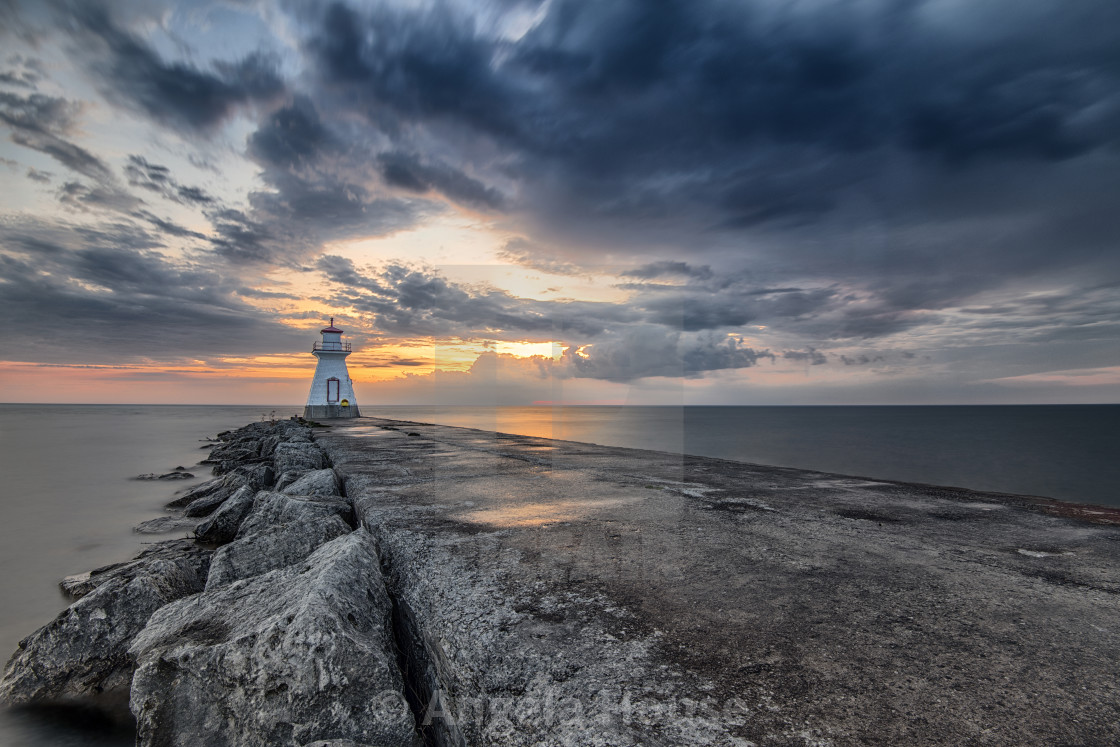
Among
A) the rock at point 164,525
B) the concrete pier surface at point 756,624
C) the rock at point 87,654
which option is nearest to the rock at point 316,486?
the concrete pier surface at point 756,624

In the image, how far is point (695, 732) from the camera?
4.14ft

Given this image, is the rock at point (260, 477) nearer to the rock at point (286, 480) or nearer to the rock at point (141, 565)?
the rock at point (141, 565)

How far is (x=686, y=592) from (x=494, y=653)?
83 centimetres

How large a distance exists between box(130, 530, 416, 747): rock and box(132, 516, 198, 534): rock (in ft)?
22.0

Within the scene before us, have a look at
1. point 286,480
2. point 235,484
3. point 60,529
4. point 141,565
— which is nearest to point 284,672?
point 141,565

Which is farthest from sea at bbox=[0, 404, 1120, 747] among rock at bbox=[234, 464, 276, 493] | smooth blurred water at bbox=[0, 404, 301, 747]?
rock at bbox=[234, 464, 276, 493]

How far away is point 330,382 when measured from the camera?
89.9ft

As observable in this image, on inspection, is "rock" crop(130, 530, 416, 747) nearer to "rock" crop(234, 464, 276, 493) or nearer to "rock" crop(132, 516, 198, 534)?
"rock" crop(234, 464, 276, 493)

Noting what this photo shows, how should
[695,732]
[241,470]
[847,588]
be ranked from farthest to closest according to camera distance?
[241,470] → [847,588] → [695,732]

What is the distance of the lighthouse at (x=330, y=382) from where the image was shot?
89.2 ft

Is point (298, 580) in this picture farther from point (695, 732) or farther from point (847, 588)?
point (847, 588)

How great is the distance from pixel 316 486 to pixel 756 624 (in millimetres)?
4081

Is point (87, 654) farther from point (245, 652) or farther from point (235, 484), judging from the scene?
point (235, 484)

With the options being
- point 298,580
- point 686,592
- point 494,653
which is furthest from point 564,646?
point 298,580
